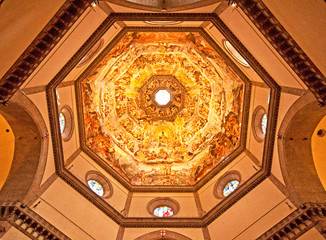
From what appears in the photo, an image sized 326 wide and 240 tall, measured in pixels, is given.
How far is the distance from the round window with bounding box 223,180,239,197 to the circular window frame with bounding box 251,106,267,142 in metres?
3.00

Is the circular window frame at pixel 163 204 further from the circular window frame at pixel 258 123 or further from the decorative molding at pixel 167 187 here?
the circular window frame at pixel 258 123

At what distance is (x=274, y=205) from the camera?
15.2 metres

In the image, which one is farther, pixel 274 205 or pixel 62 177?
pixel 62 177

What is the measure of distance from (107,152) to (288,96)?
40.8 ft

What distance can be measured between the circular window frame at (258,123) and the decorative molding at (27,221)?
11845mm

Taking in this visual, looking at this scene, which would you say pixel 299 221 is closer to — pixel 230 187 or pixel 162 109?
pixel 230 187

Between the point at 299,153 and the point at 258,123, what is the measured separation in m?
3.53

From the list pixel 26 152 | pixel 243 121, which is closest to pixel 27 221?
pixel 26 152

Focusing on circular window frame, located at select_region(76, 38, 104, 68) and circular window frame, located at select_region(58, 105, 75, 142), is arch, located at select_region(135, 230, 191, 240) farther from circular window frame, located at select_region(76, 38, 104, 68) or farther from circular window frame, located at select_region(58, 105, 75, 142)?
circular window frame, located at select_region(76, 38, 104, 68)

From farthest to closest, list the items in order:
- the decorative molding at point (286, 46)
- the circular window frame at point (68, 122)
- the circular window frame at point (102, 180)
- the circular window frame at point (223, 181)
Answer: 1. the circular window frame at point (102, 180)
2. the circular window frame at point (223, 181)
3. the circular window frame at point (68, 122)
4. the decorative molding at point (286, 46)

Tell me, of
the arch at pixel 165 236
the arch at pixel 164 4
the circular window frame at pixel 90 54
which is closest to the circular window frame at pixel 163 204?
the arch at pixel 165 236

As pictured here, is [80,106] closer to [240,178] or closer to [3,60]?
[3,60]

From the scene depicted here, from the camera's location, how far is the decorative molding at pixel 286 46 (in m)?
11.6

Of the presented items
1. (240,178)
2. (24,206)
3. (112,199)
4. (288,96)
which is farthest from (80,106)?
(288,96)
